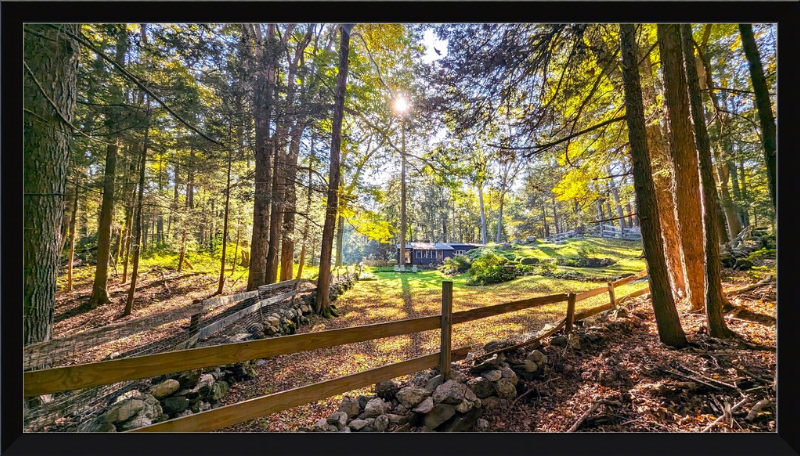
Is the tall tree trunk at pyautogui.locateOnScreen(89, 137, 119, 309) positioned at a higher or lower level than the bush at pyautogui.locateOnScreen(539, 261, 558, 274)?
higher

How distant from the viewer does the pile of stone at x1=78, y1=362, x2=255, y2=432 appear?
1.42 m

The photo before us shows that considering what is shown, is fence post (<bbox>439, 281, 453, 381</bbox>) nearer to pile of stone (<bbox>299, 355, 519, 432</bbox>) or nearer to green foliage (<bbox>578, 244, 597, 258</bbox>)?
pile of stone (<bbox>299, 355, 519, 432</bbox>)

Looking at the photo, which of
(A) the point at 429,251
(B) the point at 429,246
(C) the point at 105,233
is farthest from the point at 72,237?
(A) the point at 429,251

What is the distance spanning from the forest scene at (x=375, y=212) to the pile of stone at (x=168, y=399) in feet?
0.05

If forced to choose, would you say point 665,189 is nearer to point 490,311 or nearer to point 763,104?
point 763,104

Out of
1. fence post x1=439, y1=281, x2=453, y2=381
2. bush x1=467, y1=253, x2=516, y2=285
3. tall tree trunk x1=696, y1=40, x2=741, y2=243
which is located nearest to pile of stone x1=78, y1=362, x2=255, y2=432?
fence post x1=439, y1=281, x2=453, y2=381

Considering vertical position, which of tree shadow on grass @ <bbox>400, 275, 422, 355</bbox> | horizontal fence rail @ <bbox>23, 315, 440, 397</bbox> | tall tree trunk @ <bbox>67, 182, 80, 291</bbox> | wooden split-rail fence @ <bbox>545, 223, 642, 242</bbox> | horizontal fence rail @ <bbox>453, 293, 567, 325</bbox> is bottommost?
tree shadow on grass @ <bbox>400, 275, 422, 355</bbox>

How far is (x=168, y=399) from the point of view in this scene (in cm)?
179

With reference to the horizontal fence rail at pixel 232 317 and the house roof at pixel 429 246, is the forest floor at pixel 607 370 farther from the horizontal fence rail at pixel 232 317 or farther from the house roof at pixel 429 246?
the house roof at pixel 429 246

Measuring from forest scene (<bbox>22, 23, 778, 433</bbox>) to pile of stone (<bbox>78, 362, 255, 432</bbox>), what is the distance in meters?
0.02

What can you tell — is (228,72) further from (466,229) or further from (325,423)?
(466,229)

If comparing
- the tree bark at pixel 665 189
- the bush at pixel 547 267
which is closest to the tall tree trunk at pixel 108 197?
the tree bark at pixel 665 189
